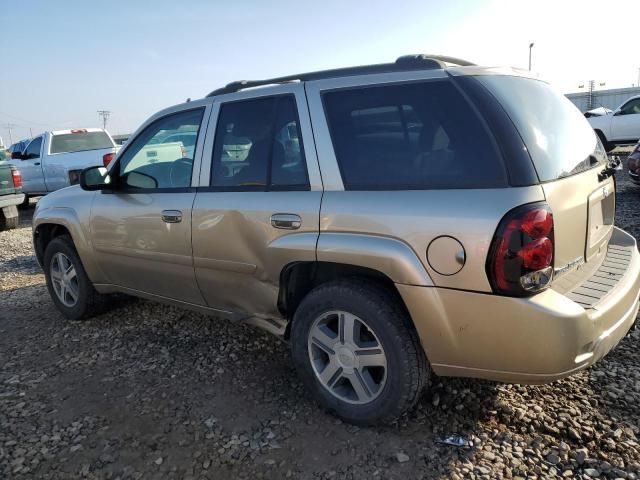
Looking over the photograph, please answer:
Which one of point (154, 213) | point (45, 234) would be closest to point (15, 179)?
point (45, 234)

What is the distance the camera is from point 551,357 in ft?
7.11

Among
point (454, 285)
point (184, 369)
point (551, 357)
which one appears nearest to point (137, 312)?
point (184, 369)

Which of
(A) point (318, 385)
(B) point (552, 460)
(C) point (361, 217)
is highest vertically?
(C) point (361, 217)

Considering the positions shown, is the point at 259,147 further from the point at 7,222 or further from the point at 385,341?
the point at 7,222

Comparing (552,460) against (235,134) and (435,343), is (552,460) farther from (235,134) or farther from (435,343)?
(235,134)

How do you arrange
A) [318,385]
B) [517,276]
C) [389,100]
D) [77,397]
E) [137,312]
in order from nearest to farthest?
[517,276], [389,100], [318,385], [77,397], [137,312]

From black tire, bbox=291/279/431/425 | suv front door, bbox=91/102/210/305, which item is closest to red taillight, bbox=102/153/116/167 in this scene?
suv front door, bbox=91/102/210/305

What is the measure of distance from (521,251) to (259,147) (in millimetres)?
1670

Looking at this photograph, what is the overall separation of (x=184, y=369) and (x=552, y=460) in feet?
7.72

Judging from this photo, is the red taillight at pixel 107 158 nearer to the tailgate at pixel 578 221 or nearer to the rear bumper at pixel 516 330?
the rear bumper at pixel 516 330

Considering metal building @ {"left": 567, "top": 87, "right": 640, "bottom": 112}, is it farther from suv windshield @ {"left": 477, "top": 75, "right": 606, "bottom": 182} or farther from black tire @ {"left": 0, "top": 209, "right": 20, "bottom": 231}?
suv windshield @ {"left": 477, "top": 75, "right": 606, "bottom": 182}

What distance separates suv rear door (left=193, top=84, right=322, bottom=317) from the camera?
9.16ft

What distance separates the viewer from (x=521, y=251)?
211 centimetres

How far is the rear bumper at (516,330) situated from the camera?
2.14 metres
